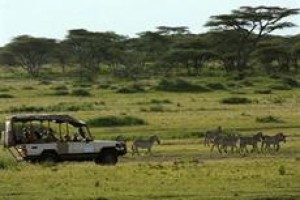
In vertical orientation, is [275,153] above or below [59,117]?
below

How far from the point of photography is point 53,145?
968 inches

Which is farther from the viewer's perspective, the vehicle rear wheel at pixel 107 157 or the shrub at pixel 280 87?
the shrub at pixel 280 87

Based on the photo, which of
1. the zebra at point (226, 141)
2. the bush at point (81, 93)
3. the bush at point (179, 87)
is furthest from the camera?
the bush at point (179, 87)

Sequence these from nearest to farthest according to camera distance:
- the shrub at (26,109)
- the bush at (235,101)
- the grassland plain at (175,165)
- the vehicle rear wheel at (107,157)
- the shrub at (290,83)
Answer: the grassland plain at (175,165)
the vehicle rear wheel at (107,157)
the shrub at (26,109)
the bush at (235,101)
the shrub at (290,83)

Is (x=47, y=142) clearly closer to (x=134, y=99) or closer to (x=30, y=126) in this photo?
(x=30, y=126)

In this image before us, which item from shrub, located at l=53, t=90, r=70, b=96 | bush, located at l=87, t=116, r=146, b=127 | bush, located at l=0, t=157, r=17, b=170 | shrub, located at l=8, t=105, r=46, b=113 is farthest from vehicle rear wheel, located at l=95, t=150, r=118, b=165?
shrub, located at l=53, t=90, r=70, b=96

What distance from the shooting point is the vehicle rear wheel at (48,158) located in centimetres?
2444

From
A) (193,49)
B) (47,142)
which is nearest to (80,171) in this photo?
(47,142)

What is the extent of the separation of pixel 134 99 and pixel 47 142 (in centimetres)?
3330

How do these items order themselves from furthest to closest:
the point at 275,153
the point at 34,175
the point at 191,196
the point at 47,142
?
the point at 275,153 → the point at 47,142 → the point at 34,175 → the point at 191,196

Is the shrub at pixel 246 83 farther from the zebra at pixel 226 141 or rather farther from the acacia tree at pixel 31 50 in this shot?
the zebra at pixel 226 141

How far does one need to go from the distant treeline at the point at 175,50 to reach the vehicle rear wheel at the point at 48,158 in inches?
2406

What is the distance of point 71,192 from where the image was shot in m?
17.1

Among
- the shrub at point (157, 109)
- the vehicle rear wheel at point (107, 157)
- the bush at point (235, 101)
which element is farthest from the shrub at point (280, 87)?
the vehicle rear wheel at point (107, 157)
